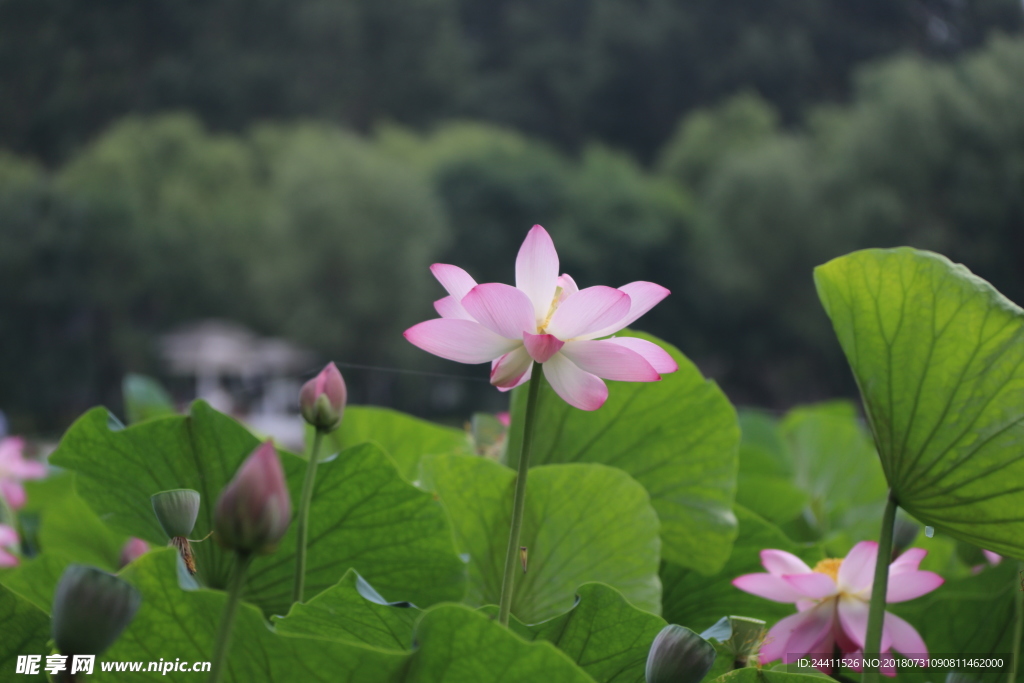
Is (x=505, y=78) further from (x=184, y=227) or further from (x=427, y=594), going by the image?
(x=427, y=594)

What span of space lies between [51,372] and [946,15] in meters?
13.0

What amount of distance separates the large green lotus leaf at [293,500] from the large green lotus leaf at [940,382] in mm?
104

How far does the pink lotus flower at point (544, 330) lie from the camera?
159mm

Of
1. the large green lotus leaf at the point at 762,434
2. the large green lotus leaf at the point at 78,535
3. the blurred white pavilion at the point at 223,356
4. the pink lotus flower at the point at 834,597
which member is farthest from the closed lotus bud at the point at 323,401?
the blurred white pavilion at the point at 223,356

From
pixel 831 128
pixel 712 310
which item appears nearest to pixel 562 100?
pixel 831 128

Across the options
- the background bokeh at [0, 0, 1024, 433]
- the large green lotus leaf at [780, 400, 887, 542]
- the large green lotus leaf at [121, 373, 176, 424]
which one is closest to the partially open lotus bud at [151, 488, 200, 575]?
the large green lotus leaf at [780, 400, 887, 542]

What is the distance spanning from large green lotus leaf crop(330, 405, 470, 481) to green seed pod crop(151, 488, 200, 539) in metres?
0.17

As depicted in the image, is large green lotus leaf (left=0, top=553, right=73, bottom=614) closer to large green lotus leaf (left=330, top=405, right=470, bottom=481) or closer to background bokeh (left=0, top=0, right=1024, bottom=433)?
large green lotus leaf (left=330, top=405, right=470, bottom=481)

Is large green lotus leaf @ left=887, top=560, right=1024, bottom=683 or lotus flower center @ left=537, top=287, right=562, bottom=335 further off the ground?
lotus flower center @ left=537, top=287, right=562, bottom=335

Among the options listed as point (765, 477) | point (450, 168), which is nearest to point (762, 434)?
point (765, 477)

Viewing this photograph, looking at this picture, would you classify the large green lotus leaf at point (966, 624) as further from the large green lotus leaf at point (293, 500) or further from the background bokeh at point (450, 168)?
the background bokeh at point (450, 168)

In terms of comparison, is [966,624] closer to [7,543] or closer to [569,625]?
[569,625]

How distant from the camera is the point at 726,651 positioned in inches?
7.1

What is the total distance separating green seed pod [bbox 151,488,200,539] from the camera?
0.16 meters
